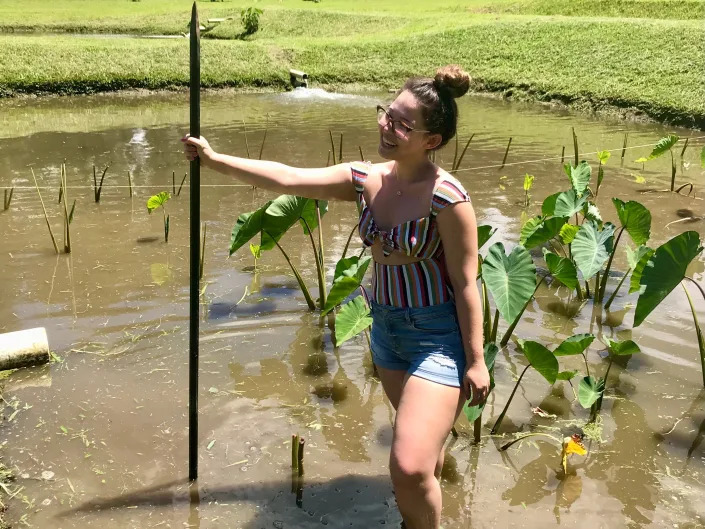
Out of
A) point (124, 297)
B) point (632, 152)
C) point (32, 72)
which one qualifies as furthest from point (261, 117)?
point (124, 297)

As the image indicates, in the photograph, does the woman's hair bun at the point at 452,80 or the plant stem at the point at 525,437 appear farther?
the plant stem at the point at 525,437

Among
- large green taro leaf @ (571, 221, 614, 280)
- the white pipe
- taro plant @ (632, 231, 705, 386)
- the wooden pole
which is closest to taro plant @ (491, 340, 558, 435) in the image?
taro plant @ (632, 231, 705, 386)

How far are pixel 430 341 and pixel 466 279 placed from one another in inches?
8.7

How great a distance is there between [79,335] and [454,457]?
2.31 m

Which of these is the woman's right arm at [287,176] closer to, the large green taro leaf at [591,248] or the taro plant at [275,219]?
the taro plant at [275,219]

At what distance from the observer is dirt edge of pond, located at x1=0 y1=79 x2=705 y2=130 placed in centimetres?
1183

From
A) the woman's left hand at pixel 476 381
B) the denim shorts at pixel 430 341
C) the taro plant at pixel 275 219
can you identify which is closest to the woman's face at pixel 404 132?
the denim shorts at pixel 430 341

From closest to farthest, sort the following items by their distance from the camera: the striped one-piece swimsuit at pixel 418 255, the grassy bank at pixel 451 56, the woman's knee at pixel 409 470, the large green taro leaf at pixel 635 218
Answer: the woman's knee at pixel 409 470 < the striped one-piece swimsuit at pixel 418 255 < the large green taro leaf at pixel 635 218 < the grassy bank at pixel 451 56

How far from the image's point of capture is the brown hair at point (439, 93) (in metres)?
2.24

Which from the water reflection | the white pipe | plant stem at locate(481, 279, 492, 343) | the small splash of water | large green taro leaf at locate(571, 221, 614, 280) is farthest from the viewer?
the small splash of water

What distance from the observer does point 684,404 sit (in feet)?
12.1

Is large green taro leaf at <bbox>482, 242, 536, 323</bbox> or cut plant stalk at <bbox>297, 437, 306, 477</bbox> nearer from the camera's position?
cut plant stalk at <bbox>297, 437, 306, 477</bbox>

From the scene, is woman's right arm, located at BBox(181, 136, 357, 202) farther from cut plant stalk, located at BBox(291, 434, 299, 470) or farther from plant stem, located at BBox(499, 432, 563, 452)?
plant stem, located at BBox(499, 432, 563, 452)

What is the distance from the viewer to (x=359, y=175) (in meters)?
2.45
